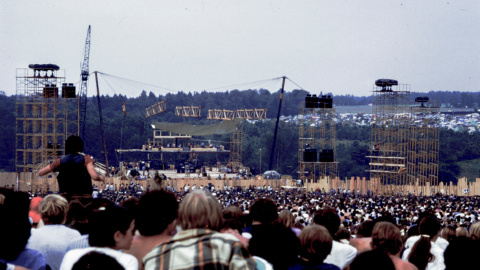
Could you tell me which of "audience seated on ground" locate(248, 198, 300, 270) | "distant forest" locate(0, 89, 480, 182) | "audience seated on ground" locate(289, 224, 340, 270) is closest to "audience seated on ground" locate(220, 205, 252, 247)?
"audience seated on ground" locate(248, 198, 300, 270)

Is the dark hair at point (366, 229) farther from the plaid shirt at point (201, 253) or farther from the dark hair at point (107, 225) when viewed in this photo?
the plaid shirt at point (201, 253)

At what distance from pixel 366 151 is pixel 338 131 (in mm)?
27267

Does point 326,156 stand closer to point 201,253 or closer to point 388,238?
point 388,238

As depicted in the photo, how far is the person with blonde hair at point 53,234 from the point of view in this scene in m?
6.23

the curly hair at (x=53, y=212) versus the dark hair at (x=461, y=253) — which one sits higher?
the curly hair at (x=53, y=212)

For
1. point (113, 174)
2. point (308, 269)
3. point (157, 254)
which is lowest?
point (113, 174)

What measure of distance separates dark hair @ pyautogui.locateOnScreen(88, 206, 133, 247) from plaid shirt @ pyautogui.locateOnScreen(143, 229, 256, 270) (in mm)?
776

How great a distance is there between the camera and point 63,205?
6664 millimetres

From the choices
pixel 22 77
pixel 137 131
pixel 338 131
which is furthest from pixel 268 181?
pixel 338 131

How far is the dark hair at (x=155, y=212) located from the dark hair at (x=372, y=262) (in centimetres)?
164

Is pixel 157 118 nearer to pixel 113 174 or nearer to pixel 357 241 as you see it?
pixel 113 174

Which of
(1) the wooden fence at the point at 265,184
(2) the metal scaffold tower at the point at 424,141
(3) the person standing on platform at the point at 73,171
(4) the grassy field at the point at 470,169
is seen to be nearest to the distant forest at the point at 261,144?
(4) the grassy field at the point at 470,169

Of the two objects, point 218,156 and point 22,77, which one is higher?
point 22,77

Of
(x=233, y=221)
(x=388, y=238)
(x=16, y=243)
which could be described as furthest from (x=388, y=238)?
(x=16, y=243)
